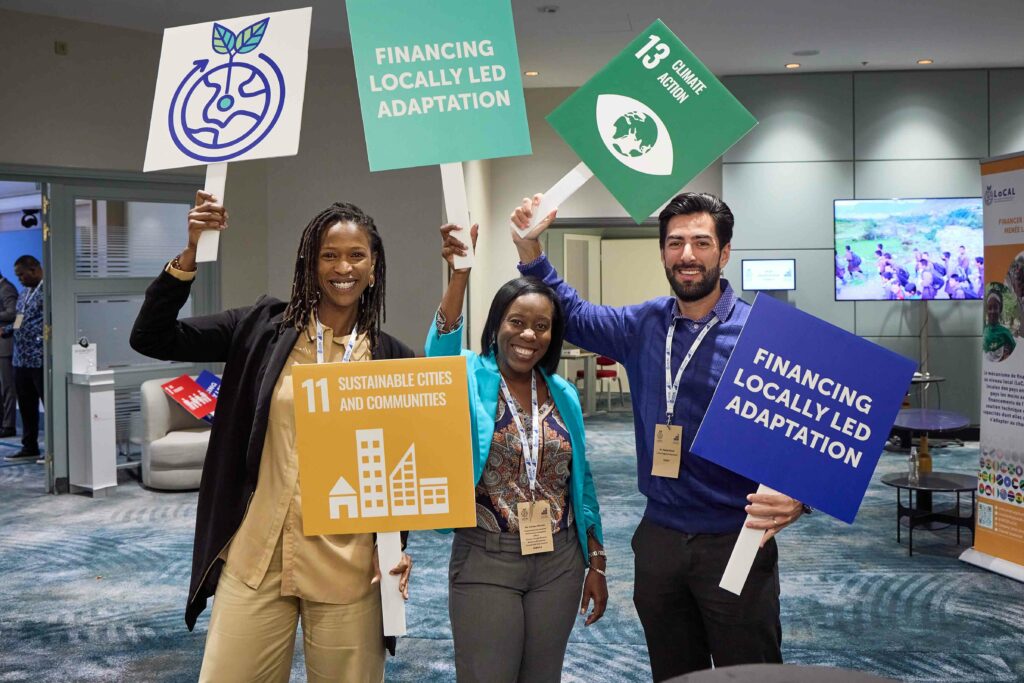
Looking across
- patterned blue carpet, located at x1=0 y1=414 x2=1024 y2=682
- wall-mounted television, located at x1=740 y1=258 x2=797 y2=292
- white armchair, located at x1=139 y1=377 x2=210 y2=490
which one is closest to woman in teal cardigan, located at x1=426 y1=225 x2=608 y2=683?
patterned blue carpet, located at x1=0 y1=414 x2=1024 y2=682

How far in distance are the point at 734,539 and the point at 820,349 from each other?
19.1 inches

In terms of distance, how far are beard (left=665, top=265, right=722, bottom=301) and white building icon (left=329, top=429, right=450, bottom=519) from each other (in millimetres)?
729

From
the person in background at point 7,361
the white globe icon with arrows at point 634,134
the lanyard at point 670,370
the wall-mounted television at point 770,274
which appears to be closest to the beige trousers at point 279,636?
the lanyard at point 670,370

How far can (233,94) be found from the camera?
184 centimetres

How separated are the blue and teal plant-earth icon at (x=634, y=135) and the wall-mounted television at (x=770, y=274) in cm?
702

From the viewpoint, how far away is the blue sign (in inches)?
69.4

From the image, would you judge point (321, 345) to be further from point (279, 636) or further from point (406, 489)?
point (279, 636)

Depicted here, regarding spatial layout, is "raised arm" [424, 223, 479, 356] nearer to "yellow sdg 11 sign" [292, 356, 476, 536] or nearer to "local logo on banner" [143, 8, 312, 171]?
"yellow sdg 11 sign" [292, 356, 476, 536]

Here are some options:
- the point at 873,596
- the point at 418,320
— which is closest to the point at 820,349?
the point at 873,596

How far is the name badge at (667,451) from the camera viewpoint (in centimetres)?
203

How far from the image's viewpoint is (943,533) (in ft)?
17.7

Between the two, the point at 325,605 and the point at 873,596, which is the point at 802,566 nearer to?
the point at 873,596

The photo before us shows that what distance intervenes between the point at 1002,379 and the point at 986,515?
71 centimetres

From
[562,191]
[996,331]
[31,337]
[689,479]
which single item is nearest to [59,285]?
[31,337]
